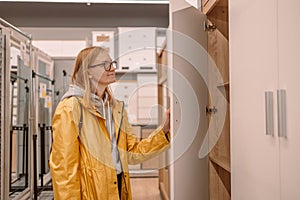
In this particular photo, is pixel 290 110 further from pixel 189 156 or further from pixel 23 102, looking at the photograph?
pixel 23 102

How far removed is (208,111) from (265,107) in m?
0.81

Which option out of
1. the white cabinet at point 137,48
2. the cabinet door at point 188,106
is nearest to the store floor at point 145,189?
the white cabinet at point 137,48

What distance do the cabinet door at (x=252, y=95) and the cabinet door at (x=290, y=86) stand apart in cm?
4

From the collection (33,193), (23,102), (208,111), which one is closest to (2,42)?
(23,102)

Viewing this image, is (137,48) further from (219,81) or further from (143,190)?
(219,81)

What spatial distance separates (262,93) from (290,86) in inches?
8.5

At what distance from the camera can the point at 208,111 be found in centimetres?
192

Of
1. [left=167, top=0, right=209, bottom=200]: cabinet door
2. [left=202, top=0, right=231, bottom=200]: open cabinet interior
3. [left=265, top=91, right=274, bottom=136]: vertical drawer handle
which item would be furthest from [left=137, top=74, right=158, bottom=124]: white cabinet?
[left=265, top=91, right=274, bottom=136]: vertical drawer handle

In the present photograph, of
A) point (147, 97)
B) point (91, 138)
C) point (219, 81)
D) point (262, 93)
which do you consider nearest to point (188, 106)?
point (219, 81)

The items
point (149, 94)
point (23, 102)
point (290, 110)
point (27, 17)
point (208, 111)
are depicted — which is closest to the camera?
point (290, 110)

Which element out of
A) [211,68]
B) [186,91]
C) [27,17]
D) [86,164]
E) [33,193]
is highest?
[27,17]

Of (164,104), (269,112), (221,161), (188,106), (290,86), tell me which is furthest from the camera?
(164,104)

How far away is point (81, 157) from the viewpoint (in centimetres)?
167

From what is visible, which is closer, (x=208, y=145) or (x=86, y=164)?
(x=86, y=164)
